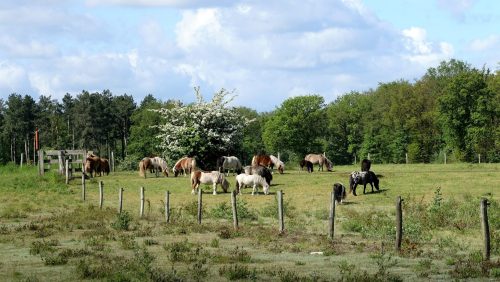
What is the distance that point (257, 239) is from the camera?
24.8 metres

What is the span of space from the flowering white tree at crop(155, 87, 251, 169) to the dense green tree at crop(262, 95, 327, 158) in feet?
143

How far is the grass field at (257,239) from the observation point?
1828 cm

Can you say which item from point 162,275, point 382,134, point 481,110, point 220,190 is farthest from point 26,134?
point 162,275

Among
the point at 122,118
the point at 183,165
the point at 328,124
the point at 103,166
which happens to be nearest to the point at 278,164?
the point at 183,165

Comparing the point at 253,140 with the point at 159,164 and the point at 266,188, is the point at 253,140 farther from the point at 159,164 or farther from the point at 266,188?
the point at 266,188

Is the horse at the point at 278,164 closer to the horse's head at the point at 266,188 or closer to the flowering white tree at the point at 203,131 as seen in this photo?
the flowering white tree at the point at 203,131

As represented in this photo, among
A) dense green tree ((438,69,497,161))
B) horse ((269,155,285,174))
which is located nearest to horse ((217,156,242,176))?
horse ((269,155,285,174))

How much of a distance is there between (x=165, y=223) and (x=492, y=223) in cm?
1245

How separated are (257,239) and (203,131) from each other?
4182 centimetres

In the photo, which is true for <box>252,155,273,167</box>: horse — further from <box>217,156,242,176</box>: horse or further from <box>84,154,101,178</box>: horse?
<box>84,154,101,178</box>: horse

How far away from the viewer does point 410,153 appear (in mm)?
98062

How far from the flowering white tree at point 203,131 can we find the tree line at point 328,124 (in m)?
0.19

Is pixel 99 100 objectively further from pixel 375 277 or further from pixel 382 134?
pixel 375 277

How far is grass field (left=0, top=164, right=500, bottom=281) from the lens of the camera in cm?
1828
